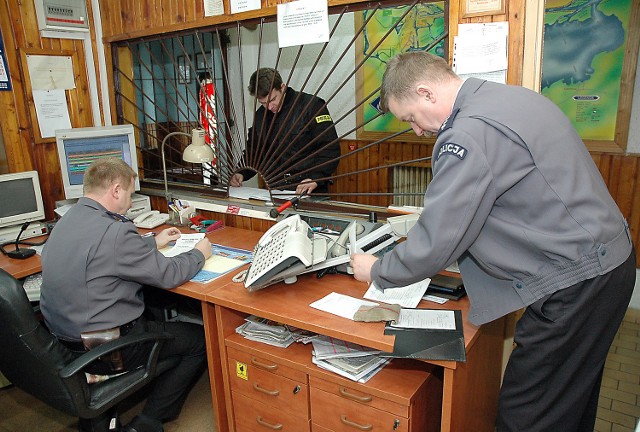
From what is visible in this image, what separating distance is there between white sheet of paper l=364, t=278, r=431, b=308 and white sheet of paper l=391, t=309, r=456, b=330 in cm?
6

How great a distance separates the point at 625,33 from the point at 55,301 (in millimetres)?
3500

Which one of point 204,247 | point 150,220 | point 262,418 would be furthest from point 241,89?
point 262,418

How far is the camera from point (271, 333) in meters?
1.92

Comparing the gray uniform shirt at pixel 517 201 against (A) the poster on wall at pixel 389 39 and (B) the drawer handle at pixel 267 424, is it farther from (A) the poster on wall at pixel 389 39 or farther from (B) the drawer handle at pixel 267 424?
(A) the poster on wall at pixel 389 39

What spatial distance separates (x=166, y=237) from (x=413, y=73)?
1.55 m

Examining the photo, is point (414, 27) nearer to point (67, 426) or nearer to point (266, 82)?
point (266, 82)

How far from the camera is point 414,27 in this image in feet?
12.9

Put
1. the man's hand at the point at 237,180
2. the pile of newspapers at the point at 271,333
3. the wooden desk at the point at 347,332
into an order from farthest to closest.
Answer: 1. the man's hand at the point at 237,180
2. the pile of newspapers at the point at 271,333
3. the wooden desk at the point at 347,332

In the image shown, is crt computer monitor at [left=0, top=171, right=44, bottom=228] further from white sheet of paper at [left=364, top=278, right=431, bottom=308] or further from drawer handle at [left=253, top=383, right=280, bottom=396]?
white sheet of paper at [left=364, top=278, right=431, bottom=308]

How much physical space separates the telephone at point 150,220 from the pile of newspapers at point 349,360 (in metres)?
1.44

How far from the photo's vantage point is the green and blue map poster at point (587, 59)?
10.3 feet

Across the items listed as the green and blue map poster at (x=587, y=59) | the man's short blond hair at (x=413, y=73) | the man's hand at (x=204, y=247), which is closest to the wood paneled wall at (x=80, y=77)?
the green and blue map poster at (x=587, y=59)

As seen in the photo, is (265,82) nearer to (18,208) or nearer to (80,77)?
(80,77)

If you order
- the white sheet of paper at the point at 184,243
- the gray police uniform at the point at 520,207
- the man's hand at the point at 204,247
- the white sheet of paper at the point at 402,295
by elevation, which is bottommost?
the white sheet of paper at the point at 402,295
